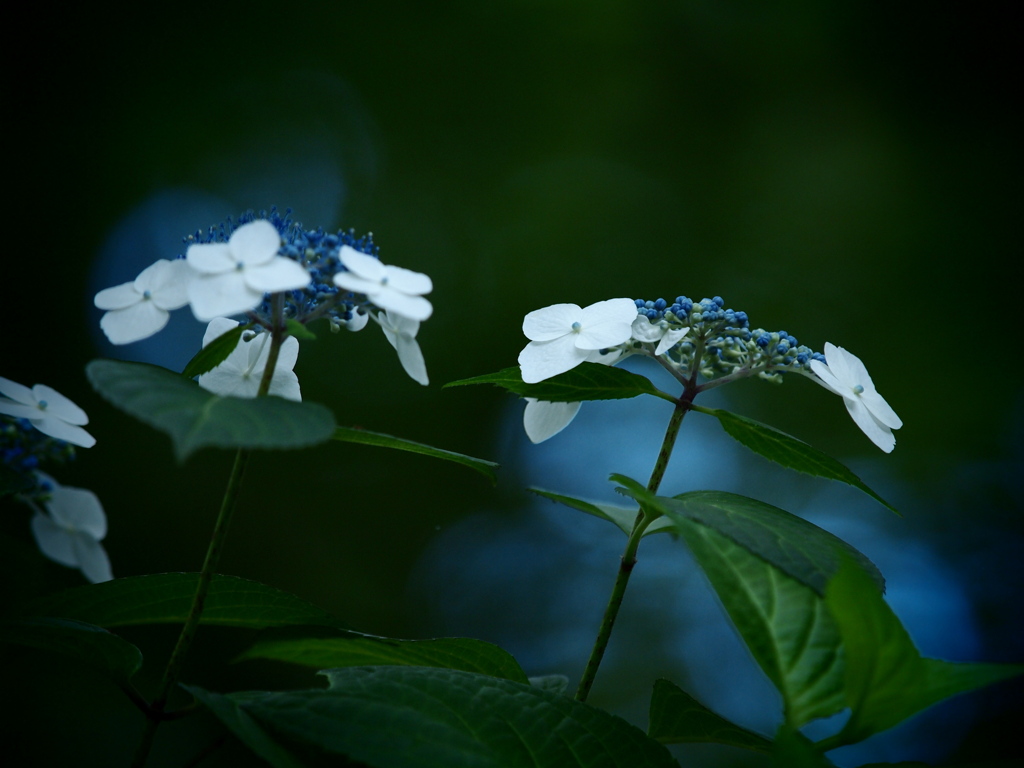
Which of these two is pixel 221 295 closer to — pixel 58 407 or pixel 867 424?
pixel 58 407

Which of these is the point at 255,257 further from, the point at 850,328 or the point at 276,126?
the point at 276,126

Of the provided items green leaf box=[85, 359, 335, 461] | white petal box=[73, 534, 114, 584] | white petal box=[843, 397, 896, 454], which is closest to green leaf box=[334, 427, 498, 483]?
green leaf box=[85, 359, 335, 461]

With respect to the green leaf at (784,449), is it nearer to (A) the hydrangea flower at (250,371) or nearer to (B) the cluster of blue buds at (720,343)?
(B) the cluster of blue buds at (720,343)

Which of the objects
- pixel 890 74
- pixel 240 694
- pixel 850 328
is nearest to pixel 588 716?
pixel 240 694

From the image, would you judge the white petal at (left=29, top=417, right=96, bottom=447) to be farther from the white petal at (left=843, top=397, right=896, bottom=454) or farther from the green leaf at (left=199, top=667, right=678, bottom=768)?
the white petal at (left=843, top=397, right=896, bottom=454)

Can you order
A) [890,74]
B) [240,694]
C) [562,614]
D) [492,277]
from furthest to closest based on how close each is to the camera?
[890,74] < [492,277] < [562,614] < [240,694]

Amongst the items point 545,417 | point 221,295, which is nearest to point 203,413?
point 221,295

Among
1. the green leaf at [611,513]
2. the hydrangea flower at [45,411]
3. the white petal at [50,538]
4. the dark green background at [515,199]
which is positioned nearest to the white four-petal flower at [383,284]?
the green leaf at [611,513]
